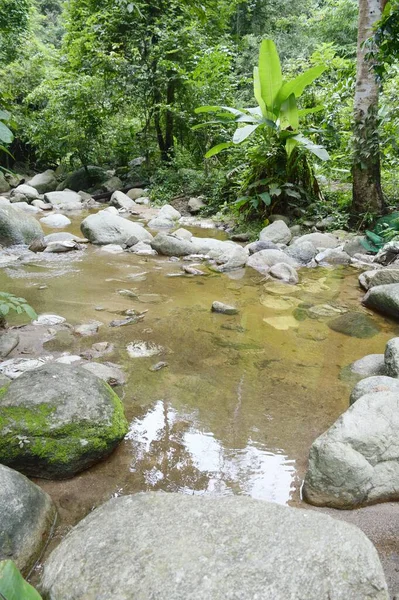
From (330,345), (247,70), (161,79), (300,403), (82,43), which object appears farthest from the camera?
(247,70)

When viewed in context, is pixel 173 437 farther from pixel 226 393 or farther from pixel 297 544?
pixel 297 544

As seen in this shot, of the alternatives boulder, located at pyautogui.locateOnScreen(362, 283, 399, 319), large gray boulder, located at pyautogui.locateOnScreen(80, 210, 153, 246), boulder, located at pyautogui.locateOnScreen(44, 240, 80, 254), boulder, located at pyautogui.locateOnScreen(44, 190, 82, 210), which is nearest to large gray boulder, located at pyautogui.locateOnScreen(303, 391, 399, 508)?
boulder, located at pyautogui.locateOnScreen(362, 283, 399, 319)

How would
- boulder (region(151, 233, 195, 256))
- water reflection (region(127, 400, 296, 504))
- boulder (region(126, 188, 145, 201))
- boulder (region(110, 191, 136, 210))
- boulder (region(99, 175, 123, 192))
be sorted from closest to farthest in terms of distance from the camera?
water reflection (region(127, 400, 296, 504)), boulder (region(151, 233, 195, 256)), boulder (region(110, 191, 136, 210)), boulder (region(126, 188, 145, 201)), boulder (region(99, 175, 123, 192))

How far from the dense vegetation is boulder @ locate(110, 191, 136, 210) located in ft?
2.30

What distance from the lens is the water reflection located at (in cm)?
200

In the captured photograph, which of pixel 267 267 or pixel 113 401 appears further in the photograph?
pixel 267 267

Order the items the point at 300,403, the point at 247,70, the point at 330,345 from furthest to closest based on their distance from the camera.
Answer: the point at 247,70, the point at 330,345, the point at 300,403

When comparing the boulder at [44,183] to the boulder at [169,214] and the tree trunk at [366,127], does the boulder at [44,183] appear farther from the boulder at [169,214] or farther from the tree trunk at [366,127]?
the tree trunk at [366,127]

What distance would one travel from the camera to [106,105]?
37.8 feet

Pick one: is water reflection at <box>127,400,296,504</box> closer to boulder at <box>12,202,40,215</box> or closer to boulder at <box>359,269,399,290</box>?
boulder at <box>359,269,399,290</box>

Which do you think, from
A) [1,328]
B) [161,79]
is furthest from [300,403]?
[161,79]

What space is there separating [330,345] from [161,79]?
9.39 meters

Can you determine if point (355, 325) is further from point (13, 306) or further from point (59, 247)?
point (59, 247)

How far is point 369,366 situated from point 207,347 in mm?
1081
